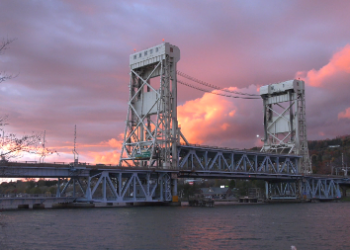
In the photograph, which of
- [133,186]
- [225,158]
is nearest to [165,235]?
[133,186]

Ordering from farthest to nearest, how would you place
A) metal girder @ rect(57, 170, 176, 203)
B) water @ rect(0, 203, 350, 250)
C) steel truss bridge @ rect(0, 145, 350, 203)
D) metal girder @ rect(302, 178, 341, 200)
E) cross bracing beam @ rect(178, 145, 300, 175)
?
1. metal girder @ rect(302, 178, 341, 200)
2. cross bracing beam @ rect(178, 145, 300, 175)
3. metal girder @ rect(57, 170, 176, 203)
4. steel truss bridge @ rect(0, 145, 350, 203)
5. water @ rect(0, 203, 350, 250)

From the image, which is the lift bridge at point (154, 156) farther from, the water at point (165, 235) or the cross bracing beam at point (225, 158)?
the water at point (165, 235)

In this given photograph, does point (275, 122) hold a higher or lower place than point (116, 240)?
higher

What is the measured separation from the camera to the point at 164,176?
90.8 meters

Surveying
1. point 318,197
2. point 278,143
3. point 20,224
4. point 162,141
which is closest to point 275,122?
point 278,143

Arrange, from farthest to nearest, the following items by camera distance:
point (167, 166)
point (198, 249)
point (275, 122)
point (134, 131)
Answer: point (275, 122) → point (134, 131) → point (167, 166) → point (198, 249)

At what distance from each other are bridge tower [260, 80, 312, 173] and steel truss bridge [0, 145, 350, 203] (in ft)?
11.6

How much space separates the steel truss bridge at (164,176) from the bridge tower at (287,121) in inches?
139

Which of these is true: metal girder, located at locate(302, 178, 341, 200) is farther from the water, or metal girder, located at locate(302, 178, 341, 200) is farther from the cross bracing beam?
the water

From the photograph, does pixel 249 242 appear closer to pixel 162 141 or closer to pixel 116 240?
pixel 116 240

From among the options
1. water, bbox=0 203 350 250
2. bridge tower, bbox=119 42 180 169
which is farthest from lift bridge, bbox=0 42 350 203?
water, bbox=0 203 350 250

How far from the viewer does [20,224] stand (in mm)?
49781

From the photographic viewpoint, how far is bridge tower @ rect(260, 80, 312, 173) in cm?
12650

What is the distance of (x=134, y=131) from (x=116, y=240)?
62.0 metres
